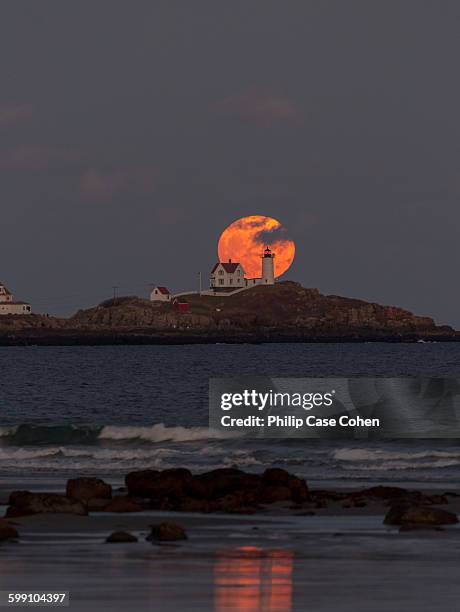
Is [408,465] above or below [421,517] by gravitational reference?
above

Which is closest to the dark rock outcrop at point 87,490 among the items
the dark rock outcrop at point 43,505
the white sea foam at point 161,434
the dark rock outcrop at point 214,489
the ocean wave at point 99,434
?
the dark rock outcrop at point 214,489

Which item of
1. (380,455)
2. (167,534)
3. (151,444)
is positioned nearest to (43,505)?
(167,534)

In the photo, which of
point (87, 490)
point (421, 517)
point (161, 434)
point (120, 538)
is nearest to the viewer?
point (120, 538)

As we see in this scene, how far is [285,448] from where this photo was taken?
1766 inches

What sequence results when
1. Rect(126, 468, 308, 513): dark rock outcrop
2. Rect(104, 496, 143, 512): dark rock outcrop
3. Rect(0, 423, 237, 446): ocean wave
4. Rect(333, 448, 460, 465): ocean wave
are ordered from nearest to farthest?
Rect(104, 496, 143, 512): dark rock outcrop
Rect(126, 468, 308, 513): dark rock outcrop
Rect(333, 448, 460, 465): ocean wave
Rect(0, 423, 237, 446): ocean wave

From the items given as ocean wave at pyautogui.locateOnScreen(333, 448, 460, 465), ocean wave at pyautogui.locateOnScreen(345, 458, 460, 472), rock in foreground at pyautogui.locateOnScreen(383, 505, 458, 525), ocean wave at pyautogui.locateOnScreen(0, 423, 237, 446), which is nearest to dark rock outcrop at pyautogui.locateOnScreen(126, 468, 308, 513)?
rock in foreground at pyautogui.locateOnScreen(383, 505, 458, 525)

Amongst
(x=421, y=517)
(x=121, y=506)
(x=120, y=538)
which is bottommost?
(x=120, y=538)

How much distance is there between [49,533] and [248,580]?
5487mm

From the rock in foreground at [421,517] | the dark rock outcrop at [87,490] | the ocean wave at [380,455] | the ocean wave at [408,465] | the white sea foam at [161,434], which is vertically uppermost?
the white sea foam at [161,434]

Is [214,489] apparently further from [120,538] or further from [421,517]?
[120,538]

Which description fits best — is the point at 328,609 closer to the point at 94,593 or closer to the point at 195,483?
the point at 94,593

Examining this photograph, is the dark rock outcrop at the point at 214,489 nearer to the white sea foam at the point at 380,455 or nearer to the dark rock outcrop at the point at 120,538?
the dark rock outcrop at the point at 120,538

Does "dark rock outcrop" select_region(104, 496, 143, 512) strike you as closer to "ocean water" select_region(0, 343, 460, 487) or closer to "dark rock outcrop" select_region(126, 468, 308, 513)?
"dark rock outcrop" select_region(126, 468, 308, 513)

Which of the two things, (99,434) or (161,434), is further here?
(99,434)
